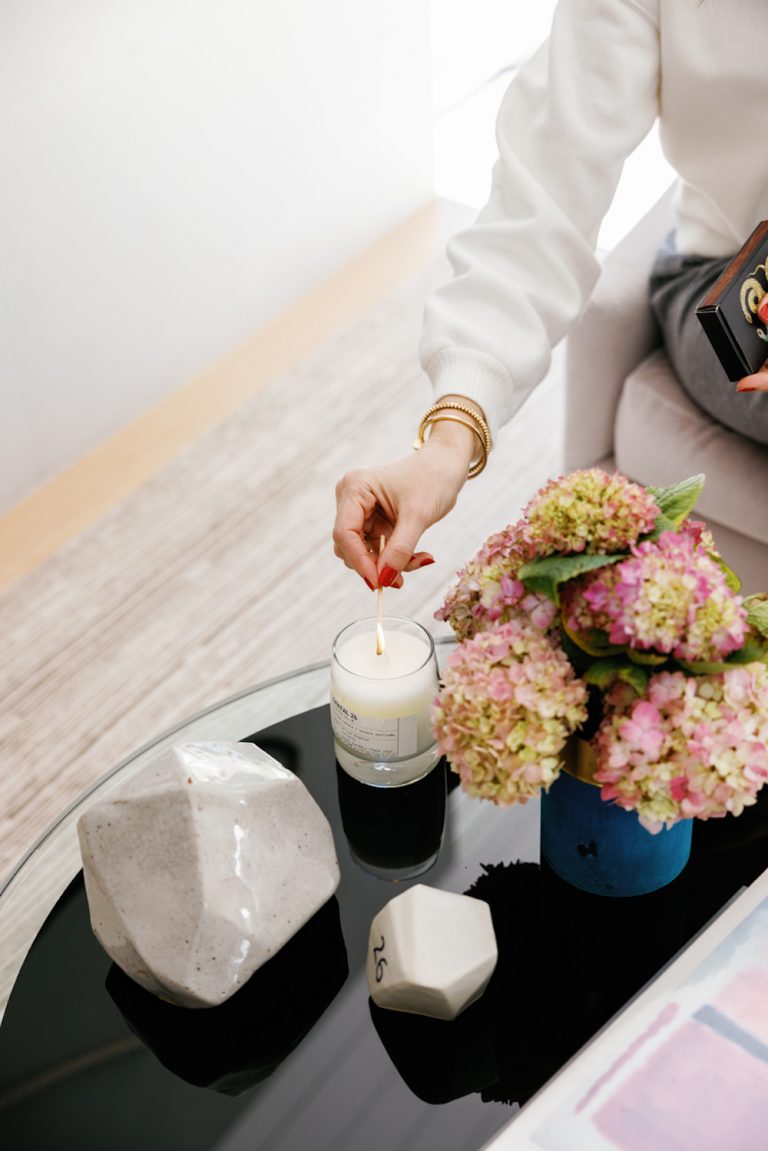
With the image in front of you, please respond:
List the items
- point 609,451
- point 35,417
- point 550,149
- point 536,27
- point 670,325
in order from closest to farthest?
1. point 550,149
2. point 670,325
3. point 609,451
4. point 35,417
5. point 536,27

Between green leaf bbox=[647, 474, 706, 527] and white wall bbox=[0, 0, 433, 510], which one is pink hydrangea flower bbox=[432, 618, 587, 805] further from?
white wall bbox=[0, 0, 433, 510]

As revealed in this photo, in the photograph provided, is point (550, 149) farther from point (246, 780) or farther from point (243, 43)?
point (243, 43)

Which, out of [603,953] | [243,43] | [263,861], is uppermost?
[243,43]

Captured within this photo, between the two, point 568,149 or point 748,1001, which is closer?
point 748,1001

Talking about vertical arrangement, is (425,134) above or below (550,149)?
below

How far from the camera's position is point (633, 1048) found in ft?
2.42

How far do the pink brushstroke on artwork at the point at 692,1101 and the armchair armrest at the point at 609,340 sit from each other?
3.10ft

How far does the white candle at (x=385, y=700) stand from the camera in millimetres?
877

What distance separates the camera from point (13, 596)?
187 cm

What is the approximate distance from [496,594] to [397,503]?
252 mm

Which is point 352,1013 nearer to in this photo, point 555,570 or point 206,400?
point 555,570

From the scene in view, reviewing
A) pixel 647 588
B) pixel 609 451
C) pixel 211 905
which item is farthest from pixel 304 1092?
pixel 609 451

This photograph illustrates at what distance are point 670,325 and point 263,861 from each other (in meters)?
0.91

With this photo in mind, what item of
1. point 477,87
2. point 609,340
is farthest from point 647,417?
point 477,87
